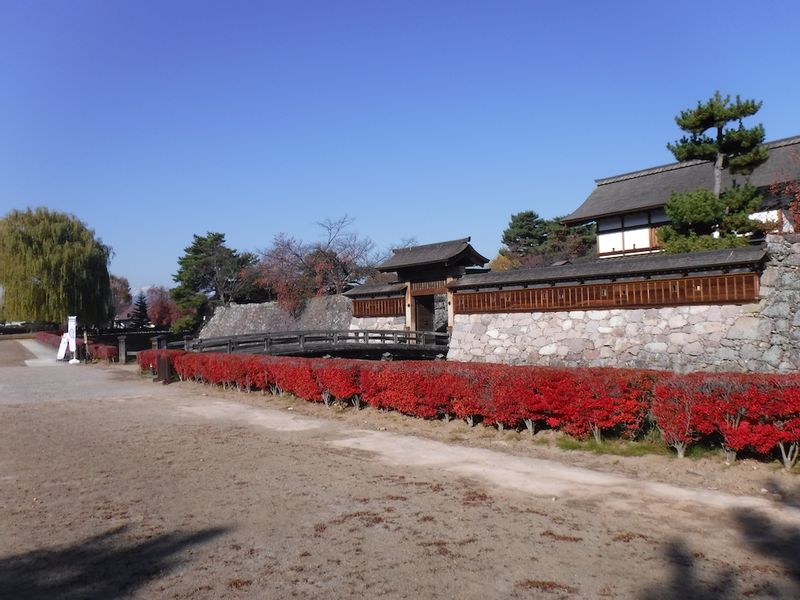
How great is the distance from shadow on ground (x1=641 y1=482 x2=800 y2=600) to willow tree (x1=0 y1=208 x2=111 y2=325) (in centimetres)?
4049

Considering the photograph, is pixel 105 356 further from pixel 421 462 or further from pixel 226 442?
pixel 421 462

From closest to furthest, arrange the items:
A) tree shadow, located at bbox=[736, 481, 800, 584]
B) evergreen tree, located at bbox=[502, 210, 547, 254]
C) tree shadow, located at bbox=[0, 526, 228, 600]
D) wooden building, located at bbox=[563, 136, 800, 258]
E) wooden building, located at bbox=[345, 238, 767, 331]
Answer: tree shadow, located at bbox=[0, 526, 228, 600], tree shadow, located at bbox=[736, 481, 800, 584], wooden building, located at bbox=[345, 238, 767, 331], wooden building, located at bbox=[563, 136, 800, 258], evergreen tree, located at bbox=[502, 210, 547, 254]

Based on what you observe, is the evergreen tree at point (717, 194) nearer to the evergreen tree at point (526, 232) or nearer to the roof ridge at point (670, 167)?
the roof ridge at point (670, 167)

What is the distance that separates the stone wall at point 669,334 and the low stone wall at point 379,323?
766cm

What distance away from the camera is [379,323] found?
28.5m

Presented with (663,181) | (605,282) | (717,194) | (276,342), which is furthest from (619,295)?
(276,342)

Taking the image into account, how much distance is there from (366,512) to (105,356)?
28675 mm

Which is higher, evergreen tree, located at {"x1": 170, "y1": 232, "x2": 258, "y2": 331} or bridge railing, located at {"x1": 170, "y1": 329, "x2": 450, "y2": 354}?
evergreen tree, located at {"x1": 170, "y1": 232, "x2": 258, "y2": 331}

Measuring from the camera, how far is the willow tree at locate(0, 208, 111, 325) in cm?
3725

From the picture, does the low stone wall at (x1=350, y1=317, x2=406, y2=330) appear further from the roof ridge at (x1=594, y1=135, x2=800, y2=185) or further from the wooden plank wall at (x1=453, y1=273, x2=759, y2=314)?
the roof ridge at (x1=594, y1=135, x2=800, y2=185)

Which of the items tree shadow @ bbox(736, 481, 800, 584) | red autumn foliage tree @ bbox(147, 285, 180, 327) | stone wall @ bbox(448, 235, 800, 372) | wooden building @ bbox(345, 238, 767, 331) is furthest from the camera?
red autumn foliage tree @ bbox(147, 285, 180, 327)

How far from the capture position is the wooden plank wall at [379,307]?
2772 cm

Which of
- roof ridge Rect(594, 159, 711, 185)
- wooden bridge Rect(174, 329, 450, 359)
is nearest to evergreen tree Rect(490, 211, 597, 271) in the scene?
roof ridge Rect(594, 159, 711, 185)

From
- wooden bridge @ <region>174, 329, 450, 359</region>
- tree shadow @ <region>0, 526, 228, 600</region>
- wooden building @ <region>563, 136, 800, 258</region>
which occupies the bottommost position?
tree shadow @ <region>0, 526, 228, 600</region>
